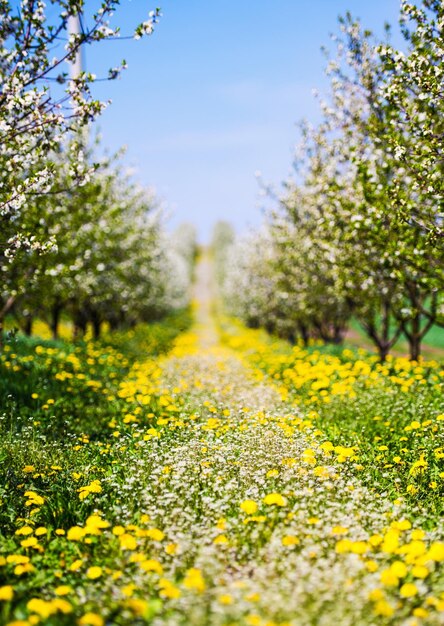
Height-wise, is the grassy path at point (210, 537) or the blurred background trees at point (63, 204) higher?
the blurred background trees at point (63, 204)

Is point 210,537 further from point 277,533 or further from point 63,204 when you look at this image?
point 63,204

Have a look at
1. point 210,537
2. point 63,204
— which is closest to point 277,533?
point 210,537

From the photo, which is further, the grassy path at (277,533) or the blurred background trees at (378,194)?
the blurred background trees at (378,194)

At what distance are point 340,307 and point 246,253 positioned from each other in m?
17.5

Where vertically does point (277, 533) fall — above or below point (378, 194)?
below

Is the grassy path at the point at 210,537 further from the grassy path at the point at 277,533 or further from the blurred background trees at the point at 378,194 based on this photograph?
the blurred background trees at the point at 378,194

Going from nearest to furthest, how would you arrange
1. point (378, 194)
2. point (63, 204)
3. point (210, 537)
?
point (210, 537) < point (378, 194) < point (63, 204)

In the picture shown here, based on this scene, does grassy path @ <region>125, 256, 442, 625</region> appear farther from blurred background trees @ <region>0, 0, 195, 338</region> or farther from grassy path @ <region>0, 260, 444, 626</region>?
blurred background trees @ <region>0, 0, 195, 338</region>

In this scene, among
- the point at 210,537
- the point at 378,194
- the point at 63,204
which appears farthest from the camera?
the point at 63,204

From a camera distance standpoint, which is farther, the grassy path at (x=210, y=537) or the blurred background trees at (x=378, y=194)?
the blurred background trees at (x=378, y=194)

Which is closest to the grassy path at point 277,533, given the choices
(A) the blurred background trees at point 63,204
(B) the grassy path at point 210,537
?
(B) the grassy path at point 210,537

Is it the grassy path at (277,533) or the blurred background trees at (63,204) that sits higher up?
the blurred background trees at (63,204)

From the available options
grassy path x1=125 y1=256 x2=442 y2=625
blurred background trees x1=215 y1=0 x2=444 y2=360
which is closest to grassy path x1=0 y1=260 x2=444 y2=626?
grassy path x1=125 y1=256 x2=442 y2=625

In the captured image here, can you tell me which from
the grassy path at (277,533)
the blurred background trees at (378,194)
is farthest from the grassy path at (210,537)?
the blurred background trees at (378,194)
